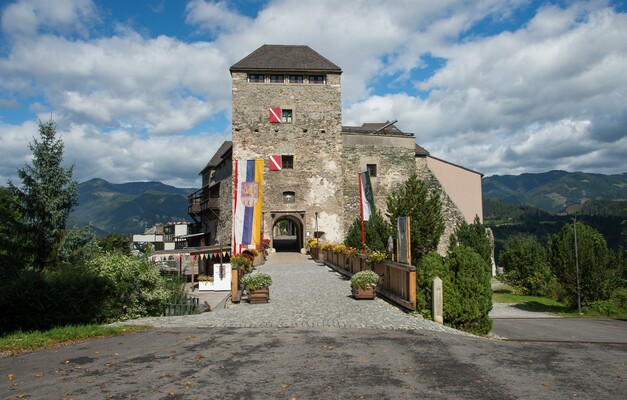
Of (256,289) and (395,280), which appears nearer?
(395,280)

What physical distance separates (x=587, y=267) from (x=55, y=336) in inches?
775

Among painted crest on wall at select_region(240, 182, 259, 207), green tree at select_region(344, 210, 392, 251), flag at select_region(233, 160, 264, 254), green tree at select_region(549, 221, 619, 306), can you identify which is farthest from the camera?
green tree at select_region(344, 210, 392, 251)

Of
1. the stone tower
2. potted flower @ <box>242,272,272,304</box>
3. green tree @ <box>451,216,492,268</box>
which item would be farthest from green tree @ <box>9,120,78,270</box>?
green tree @ <box>451,216,492,268</box>

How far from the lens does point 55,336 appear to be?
8.59 metres

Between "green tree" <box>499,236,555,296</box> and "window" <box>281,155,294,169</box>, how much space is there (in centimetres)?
1537

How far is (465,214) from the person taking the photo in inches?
1519

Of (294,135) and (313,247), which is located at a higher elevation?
(294,135)

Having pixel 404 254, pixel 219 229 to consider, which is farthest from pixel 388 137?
pixel 404 254

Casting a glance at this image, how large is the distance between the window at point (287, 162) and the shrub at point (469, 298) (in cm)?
2377

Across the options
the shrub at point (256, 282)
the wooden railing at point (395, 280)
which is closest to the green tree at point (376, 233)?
the wooden railing at point (395, 280)

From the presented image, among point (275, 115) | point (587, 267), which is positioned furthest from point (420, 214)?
point (275, 115)

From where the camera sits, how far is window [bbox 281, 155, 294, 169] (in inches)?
1331

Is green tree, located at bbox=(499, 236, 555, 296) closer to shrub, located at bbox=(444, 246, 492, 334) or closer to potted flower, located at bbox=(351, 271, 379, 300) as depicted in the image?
potted flower, located at bbox=(351, 271, 379, 300)

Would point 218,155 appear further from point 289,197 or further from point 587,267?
point 587,267
